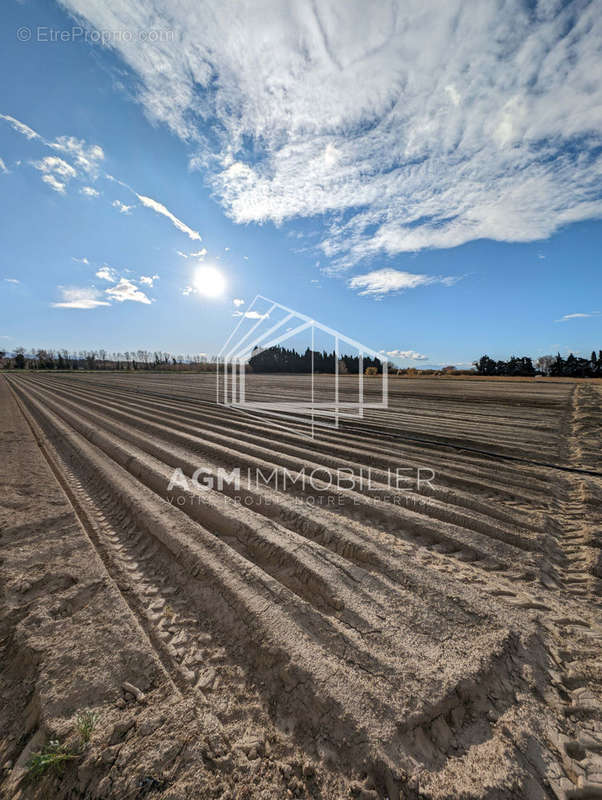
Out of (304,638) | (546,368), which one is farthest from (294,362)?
(304,638)

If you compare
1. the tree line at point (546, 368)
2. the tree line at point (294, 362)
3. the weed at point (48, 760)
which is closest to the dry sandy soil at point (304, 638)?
the weed at point (48, 760)

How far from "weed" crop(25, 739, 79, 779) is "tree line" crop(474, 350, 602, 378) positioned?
5995 centimetres

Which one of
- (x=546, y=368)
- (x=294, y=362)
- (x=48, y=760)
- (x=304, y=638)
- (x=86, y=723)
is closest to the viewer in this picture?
(x=48, y=760)

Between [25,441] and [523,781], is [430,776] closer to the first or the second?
[523,781]

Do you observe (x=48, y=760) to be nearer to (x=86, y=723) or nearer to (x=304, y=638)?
(x=86, y=723)

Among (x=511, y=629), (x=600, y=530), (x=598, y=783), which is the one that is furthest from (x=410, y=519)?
(x=598, y=783)

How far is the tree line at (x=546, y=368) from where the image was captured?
47938 mm

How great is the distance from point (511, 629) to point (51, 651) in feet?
10.8

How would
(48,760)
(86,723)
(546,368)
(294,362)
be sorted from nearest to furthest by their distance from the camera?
(48,760) < (86,723) < (546,368) < (294,362)

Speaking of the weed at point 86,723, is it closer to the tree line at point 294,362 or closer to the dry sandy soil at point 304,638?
the dry sandy soil at point 304,638

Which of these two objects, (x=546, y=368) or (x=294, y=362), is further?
(x=294, y=362)

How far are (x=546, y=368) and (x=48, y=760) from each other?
70.6m

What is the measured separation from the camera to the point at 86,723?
174cm

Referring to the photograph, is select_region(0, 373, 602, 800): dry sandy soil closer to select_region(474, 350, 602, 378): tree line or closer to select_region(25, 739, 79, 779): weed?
select_region(25, 739, 79, 779): weed
